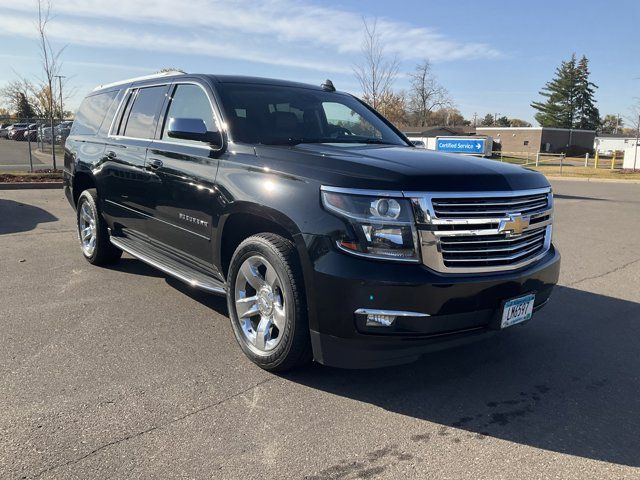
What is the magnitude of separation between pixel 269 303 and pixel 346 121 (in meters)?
2.06

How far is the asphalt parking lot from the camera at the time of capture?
2.67m

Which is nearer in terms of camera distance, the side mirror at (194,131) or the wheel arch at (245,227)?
the wheel arch at (245,227)

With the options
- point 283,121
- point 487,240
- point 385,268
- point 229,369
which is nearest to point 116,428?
point 229,369

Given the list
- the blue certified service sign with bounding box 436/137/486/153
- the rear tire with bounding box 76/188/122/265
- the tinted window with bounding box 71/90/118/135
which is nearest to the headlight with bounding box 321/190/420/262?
the rear tire with bounding box 76/188/122/265

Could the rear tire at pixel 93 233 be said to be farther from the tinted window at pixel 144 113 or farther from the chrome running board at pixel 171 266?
the tinted window at pixel 144 113

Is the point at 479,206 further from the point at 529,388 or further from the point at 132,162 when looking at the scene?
the point at 132,162

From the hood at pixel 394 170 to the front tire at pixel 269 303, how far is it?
0.51 m

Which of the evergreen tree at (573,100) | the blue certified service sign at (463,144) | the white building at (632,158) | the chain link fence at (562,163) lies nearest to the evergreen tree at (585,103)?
the evergreen tree at (573,100)

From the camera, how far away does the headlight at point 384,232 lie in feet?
9.84

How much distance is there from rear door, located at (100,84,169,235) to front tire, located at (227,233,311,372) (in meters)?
1.54

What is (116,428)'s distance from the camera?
115 inches

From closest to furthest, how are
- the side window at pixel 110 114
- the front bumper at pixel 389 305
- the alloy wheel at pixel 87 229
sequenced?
1. the front bumper at pixel 389 305
2. the side window at pixel 110 114
3. the alloy wheel at pixel 87 229

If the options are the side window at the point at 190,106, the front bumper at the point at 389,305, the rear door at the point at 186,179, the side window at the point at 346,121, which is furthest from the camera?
the side window at the point at 346,121

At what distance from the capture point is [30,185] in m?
13.9
